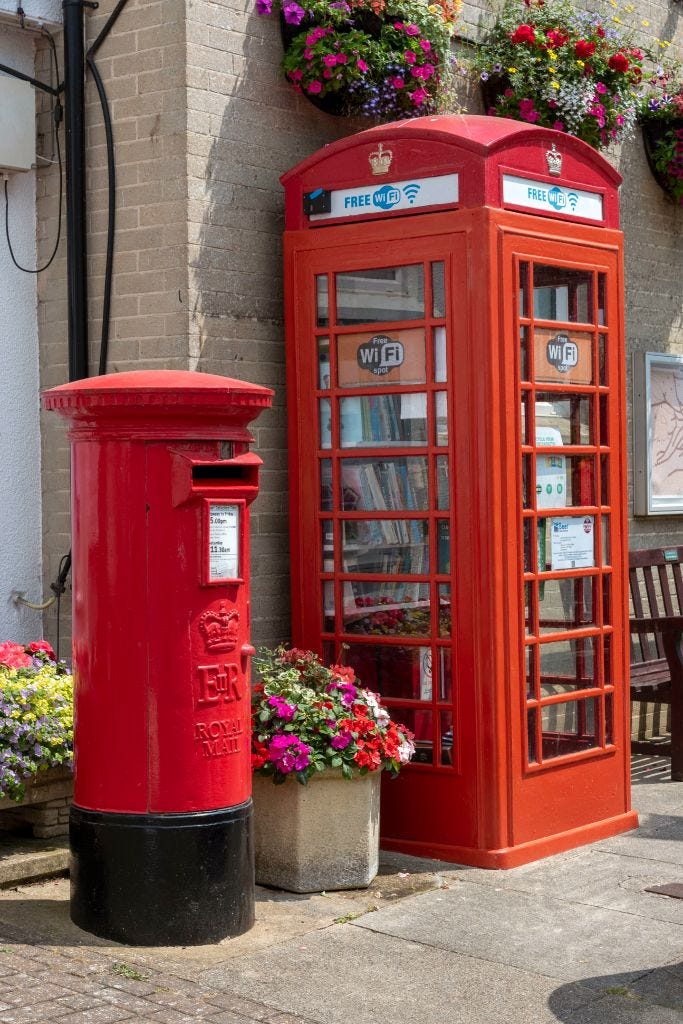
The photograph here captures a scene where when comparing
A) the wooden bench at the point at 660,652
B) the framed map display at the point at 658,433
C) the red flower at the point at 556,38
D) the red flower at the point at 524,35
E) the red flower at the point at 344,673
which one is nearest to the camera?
the red flower at the point at 344,673

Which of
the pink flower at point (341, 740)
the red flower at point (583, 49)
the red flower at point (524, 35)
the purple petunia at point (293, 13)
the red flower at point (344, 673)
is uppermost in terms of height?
the red flower at point (524, 35)

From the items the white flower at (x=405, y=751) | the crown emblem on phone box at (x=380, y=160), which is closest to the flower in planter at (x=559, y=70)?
the crown emblem on phone box at (x=380, y=160)

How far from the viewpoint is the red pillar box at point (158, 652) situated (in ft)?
16.2

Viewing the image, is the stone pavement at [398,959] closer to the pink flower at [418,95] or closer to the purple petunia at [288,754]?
the purple petunia at [288,754]

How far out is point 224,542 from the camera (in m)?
5.07

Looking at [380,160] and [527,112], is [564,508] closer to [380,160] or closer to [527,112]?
[380,160]

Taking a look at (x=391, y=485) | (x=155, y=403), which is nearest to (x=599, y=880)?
(x=391, y=485)

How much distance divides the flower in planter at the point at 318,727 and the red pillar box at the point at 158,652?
54cm

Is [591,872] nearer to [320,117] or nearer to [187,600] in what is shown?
[187,600]

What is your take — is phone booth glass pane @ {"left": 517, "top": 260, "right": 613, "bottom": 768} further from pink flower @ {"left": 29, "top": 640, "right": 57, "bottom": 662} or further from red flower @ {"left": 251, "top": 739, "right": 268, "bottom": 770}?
pink flower @ {"left": 29, "top": 640, "right": 57, "bottom": 662}

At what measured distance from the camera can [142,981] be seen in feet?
15.0

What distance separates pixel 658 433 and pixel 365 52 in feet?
12.5

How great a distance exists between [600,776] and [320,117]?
3460mm

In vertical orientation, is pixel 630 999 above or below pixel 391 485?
below
